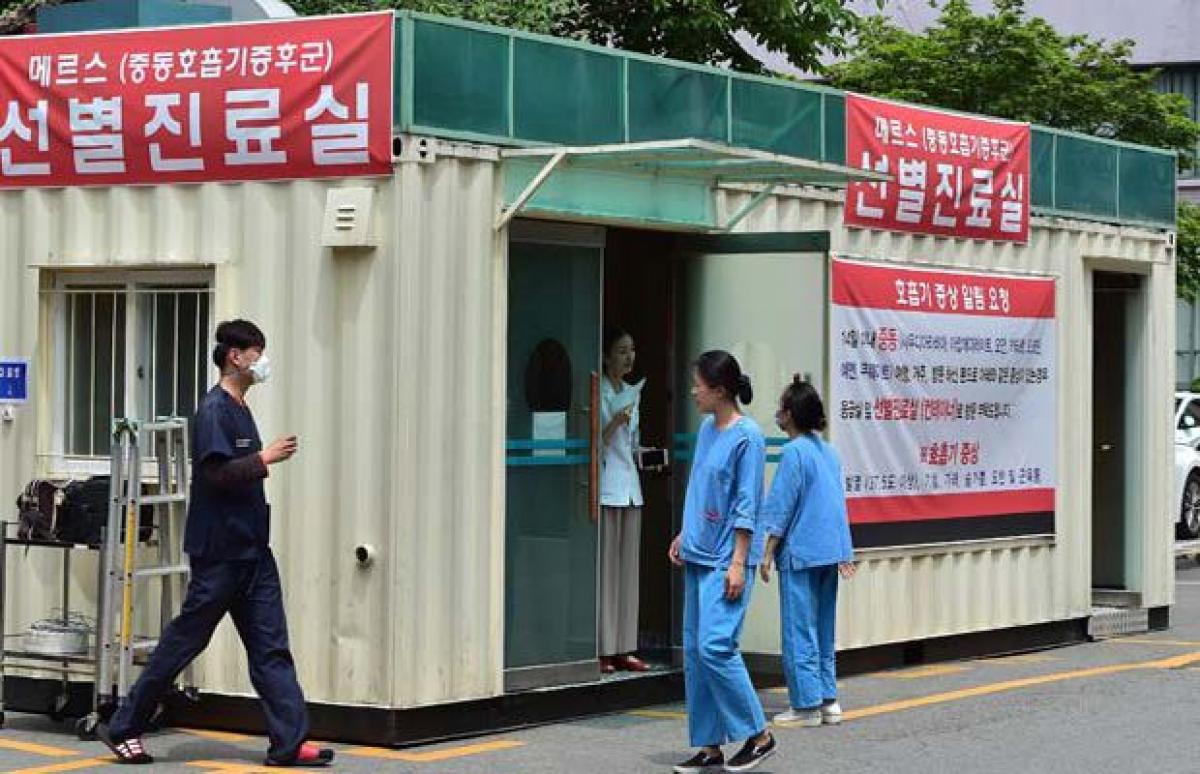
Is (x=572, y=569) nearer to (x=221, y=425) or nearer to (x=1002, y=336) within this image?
(x=221, y=425)

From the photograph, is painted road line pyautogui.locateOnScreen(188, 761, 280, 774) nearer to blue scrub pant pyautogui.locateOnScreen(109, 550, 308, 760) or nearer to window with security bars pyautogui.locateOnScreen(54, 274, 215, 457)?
Result: blue scrub pant pyautogui.locateOnScreen(109, 550, 308, 760)

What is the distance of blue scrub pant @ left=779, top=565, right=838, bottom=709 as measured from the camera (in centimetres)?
1171

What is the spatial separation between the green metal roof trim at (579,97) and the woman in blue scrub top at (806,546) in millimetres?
1665

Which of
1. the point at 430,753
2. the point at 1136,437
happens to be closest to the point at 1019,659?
the point at 1136,437

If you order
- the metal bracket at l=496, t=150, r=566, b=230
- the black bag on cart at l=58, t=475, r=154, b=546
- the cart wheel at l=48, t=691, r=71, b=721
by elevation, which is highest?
the metal bracket at l=496, t=150, r=566, b=230

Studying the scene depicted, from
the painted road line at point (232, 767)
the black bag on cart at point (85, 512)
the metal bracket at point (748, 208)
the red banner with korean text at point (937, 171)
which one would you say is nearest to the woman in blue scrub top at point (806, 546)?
the metal bracket at point (748, 208)

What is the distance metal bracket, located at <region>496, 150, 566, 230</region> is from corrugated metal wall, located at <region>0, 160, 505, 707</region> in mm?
88

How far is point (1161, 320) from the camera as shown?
16.8 metres

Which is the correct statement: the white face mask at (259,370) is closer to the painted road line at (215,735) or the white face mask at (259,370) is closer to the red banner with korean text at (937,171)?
the painted road line at (215,735)

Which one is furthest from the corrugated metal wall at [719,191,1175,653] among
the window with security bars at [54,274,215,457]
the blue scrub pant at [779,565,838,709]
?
the window with security bars at [54,274,215,457]

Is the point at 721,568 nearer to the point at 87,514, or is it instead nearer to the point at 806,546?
the point at 806,546

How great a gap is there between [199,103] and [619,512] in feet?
10.5

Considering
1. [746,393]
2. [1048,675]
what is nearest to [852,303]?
[1048,675]

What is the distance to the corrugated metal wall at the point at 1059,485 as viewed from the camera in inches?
542
